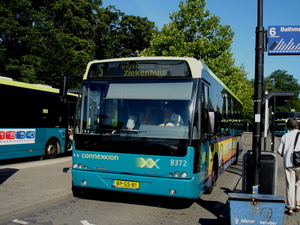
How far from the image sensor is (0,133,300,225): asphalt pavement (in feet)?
20.3

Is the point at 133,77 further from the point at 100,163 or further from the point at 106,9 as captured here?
the point at 106,9

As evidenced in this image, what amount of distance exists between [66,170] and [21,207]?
4553 mm

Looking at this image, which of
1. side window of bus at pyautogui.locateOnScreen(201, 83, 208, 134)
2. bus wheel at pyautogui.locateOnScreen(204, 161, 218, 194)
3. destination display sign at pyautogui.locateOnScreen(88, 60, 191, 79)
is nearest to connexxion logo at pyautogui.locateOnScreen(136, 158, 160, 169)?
side window of bus at pyautogui.locateOnScreen(201, 83, 208, 134)

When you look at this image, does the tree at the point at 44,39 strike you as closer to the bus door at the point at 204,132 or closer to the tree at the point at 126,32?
the tree at the point at 126,32

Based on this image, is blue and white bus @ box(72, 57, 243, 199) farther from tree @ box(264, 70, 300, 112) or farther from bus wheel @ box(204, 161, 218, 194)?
tree @ box(264, 70, 300, 112)

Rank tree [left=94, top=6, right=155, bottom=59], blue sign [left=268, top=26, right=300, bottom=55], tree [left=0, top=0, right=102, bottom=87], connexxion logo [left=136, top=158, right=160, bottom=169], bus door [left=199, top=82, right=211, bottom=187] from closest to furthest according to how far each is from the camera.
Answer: connexxion logo [left=136, top=158, right=160, bottom=169]
bus door [left=199, top=82, right=211, bottom=187]
blue sign [left=268, top=26, right=300, bottom=55]
tree [left=0, top=0, right=102, bottom=87]
tree [left=94, top=6, right=155, bottom=59]

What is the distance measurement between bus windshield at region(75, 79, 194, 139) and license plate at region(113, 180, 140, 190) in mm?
906

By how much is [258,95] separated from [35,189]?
17.8ft

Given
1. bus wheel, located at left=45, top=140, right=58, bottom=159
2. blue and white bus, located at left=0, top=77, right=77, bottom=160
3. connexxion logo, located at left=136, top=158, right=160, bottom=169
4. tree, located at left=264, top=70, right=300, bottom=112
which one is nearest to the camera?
connexxion logo, located at left=136, top=158, right=160, bottom=169

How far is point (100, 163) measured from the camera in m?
6.70

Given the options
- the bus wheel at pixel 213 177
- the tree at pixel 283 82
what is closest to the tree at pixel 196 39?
the bus wheel at pixel 213 177

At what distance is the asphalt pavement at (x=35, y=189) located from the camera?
6.20 meters

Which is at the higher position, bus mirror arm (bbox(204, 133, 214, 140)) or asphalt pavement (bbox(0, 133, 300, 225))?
bus mirror arm (bbox(204, 133, 214, 140))

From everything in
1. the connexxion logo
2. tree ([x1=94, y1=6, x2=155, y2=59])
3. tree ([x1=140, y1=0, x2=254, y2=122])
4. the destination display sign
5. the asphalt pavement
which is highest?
tree ([x1=94, y1=6, x2=155, y2=59])
